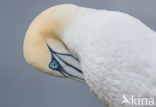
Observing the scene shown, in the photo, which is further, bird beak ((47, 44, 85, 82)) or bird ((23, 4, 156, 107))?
bird beak ((47, 44, 85, 82))

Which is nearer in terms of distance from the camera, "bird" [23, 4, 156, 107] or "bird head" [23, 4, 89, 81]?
"bird" [23, 4, 156, 107]

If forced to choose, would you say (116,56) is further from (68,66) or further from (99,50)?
(68,66)

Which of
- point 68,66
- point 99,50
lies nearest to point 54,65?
point 68,66

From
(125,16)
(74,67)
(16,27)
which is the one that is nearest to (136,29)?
(125,16)

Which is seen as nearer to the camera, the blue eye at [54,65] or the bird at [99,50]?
the bird at [99,50]

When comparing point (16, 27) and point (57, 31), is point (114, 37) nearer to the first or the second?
point (57, 31)
